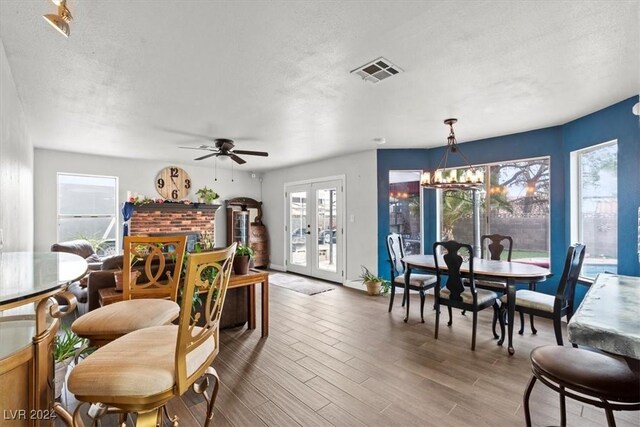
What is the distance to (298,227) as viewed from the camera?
6.94 m

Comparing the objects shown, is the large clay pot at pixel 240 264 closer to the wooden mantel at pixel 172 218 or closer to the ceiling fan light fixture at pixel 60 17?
the ceiling fan light fixture at pixel 60 17

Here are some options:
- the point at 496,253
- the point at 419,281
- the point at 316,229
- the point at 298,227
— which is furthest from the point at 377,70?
the point at 298,227

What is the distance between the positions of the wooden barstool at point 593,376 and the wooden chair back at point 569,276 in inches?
50.1

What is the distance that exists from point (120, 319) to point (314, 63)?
7.01 feet

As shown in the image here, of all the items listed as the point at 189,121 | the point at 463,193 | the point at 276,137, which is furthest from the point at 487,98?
the point at 189,121

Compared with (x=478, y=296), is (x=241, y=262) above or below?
above

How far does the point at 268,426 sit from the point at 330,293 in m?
3.31

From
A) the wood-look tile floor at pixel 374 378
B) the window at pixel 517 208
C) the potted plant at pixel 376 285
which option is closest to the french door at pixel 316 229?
the potted plant at pixel 376 285

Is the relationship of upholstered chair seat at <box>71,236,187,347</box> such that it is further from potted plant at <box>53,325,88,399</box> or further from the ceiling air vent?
the ceiling air vent

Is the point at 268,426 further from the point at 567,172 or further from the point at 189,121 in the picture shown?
the point at 567,172

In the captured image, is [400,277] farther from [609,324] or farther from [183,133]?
[183,133]

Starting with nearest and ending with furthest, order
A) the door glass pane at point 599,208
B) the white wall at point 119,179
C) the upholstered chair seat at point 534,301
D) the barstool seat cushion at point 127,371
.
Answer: the barstool seat cushion at point 127,371, the upholstered chair seat at point 534,301, the door glass pane at point 599,208, the white wall at point 119,179

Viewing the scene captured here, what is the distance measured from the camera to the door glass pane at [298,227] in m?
6.77

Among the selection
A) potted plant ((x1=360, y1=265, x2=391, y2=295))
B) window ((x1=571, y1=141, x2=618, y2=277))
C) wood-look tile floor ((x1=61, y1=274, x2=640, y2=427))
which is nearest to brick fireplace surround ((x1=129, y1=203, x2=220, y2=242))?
wood-look tile floor ((x1=61, y1=274, x2=640, y2=427))
